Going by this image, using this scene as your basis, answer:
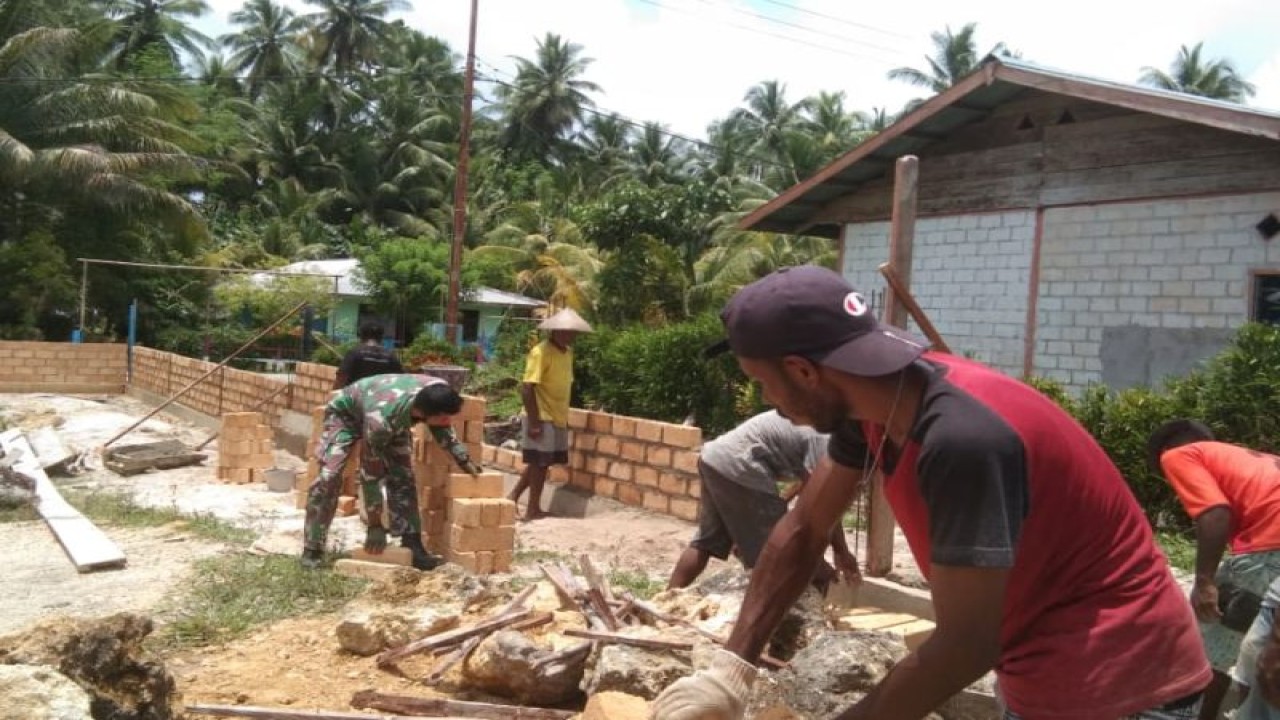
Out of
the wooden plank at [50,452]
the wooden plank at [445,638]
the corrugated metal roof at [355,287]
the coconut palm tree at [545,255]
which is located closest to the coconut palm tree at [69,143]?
the corrugated metal roof at [355,287]

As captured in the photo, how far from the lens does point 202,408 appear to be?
16.5 meters

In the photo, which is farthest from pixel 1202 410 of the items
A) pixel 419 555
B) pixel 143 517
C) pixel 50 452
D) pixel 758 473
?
pixel 50 452

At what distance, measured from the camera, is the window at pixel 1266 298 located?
8250 millimetres

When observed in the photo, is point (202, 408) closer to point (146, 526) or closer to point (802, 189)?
point (146, 526)

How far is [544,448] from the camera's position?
8.03 metres

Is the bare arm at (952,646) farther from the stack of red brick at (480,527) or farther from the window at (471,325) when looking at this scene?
the window at (471,325)

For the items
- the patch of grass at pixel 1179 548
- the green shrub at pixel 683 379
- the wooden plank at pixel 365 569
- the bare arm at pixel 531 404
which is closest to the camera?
the wooden plank at pixel 365 569

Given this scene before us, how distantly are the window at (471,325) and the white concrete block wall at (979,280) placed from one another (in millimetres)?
19601

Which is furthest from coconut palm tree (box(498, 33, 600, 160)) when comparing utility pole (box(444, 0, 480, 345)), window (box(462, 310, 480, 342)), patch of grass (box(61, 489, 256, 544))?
patch of grass (box(61, 489, 256, 544))

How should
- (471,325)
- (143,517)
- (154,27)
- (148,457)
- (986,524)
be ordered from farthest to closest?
(154,27)
(471,325)
(148,457)
(143,517)
(986,524)

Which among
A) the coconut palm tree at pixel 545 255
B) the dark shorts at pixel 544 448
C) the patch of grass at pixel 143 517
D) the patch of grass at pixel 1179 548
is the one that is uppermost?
the coconut palm tree at pixel 545 255

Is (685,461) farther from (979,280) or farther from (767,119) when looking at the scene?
(767,119)

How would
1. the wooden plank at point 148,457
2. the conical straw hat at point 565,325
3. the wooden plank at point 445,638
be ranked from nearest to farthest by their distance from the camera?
1. the wooden plank at point 445,638
2. the conical straw hat at point 565,325
3. the wooden plank at point 148,457

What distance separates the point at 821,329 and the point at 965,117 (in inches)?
369
